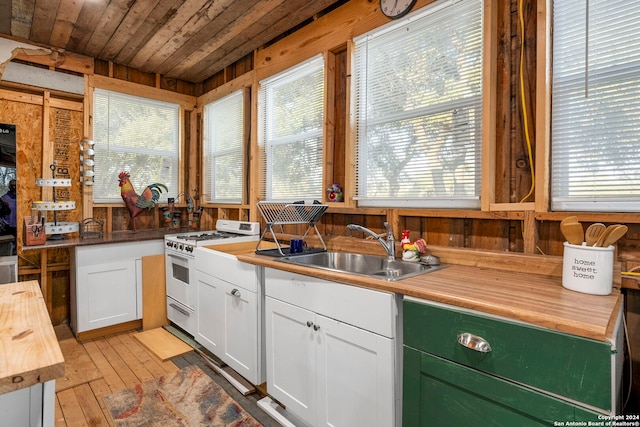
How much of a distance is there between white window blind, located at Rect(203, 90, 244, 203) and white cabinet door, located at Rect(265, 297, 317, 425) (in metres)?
1.86

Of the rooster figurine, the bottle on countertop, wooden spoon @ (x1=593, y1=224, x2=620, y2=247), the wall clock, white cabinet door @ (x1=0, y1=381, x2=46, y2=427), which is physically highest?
the wall clock

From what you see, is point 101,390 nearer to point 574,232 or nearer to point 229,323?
point 229,323

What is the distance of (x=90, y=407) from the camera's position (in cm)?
208

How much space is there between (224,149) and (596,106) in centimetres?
326

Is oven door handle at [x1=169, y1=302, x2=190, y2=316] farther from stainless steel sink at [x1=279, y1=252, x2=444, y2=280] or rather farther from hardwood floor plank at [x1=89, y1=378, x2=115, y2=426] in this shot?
stainless steel sink at [x1=279, y1=252, x2=444, y2=280]

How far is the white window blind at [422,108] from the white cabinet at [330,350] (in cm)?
83

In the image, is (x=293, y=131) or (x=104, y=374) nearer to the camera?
(x=104, y=374)

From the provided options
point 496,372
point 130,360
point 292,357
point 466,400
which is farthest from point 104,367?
point 496,372

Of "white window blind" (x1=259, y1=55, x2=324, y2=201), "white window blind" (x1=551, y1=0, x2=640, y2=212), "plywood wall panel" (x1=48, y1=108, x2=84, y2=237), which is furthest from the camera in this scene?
"plywood wall panel" (x1=48, y1=108, x2=84, y2=237)

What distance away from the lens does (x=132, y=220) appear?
3631 millimetres

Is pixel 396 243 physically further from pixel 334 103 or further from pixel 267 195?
pixel 267 195

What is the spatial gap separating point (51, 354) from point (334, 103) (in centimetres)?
225

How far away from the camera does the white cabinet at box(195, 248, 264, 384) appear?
2148 millimetres

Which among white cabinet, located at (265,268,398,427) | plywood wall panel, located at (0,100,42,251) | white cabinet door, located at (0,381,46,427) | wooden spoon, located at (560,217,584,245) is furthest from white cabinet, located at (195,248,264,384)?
plywood wall panel, located at (0,100,42,251)
